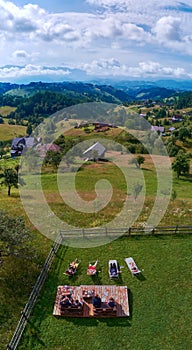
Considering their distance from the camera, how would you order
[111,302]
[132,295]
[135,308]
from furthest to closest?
[132,295], [135,308], [111,302]

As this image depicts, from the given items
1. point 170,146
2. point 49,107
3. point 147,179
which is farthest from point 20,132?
point 147,179

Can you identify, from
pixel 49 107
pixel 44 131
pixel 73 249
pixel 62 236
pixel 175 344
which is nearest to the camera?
pixel 175 344

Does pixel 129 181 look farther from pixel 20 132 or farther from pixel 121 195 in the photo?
pixel 20 132

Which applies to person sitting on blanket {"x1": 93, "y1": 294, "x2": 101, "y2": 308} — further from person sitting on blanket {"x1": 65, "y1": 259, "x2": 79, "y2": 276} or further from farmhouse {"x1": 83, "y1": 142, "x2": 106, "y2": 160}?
farmhouse {"x1": 83, "y1": 142, "x2": 106, "y2": 160}

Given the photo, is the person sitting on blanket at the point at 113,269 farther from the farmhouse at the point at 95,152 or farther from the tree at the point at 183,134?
the tree at the point at 183,134

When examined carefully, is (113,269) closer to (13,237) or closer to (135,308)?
(135,308)

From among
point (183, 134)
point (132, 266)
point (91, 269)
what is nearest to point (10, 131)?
point (183, 134)

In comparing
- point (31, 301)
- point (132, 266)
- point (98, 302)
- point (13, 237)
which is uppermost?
point (13, 237)
